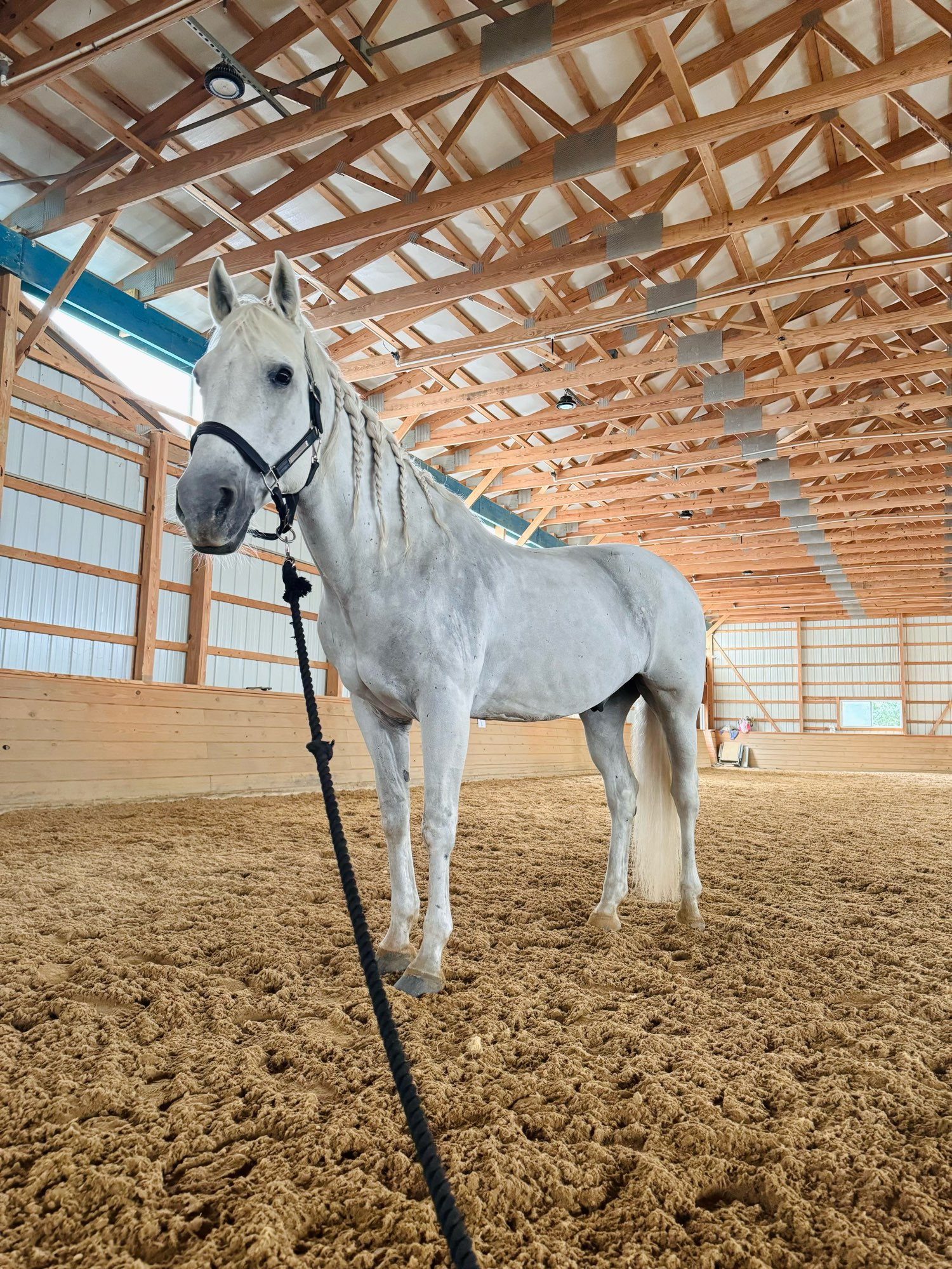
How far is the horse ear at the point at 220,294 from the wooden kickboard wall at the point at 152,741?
14.9 feet

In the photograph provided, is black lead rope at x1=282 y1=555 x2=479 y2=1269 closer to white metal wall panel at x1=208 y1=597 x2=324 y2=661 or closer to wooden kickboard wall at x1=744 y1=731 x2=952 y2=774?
white metal wall panel at x1=208 y1=597 x2=324 y2=661

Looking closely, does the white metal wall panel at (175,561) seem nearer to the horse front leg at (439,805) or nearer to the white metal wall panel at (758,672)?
the horse front leg at (439,805)

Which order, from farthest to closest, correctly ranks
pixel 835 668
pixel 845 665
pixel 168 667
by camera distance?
1. pixel 835 668
2. pixel 845 665
3. pixel 168 667

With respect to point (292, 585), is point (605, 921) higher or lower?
lower

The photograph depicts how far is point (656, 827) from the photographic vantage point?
10.2 ft

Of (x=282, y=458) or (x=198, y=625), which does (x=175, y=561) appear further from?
(x=282, y=458)

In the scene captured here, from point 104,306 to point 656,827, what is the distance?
731 cm

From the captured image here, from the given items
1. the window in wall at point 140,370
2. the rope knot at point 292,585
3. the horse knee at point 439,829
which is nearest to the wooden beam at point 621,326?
the window in wall at point 140,370

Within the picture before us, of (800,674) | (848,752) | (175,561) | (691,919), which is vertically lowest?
(848,752)

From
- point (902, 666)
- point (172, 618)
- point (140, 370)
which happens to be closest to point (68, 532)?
point (172, 618)

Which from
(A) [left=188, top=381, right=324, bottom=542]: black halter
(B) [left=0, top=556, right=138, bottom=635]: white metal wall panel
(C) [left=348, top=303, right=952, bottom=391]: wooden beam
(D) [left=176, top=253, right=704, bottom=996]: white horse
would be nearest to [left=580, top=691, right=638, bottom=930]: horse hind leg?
(D) [left=176, top=253, right=704, bottom=996]: white horse

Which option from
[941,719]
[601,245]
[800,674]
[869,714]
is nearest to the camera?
[601,245]

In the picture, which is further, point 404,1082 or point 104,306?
point 104,306

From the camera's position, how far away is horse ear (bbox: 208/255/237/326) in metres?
1.89
